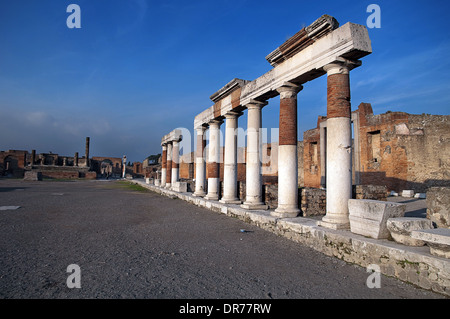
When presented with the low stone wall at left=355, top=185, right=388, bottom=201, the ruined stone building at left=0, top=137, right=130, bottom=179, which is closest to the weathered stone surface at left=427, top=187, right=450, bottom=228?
the low stone wall at left=355, top=185, right=388, bottom=201

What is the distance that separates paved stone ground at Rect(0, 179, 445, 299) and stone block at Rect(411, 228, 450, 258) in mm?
518

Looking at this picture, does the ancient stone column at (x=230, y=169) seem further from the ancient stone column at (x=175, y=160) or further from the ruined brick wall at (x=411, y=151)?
the ruined brick wall at (x=411, y=151)

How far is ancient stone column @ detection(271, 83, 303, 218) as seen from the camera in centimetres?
678

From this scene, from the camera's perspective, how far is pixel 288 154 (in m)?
6.80

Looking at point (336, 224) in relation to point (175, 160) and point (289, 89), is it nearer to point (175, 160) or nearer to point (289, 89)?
point (289, 89)

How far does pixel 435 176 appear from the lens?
1522 cm

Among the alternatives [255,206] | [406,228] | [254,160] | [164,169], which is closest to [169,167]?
[164,169]

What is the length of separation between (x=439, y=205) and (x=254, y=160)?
185 inches

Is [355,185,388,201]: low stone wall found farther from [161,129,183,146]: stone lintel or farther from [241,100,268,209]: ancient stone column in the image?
[161,129,183,146]: stone lintel

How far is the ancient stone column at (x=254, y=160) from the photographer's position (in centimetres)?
828

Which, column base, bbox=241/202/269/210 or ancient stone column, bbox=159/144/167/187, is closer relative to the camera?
column base, bbox=241/202/269/210

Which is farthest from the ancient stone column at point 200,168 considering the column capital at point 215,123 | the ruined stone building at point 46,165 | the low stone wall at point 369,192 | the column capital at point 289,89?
the ruined stone building at point 46,165

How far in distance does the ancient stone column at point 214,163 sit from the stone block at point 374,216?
6.78 m
